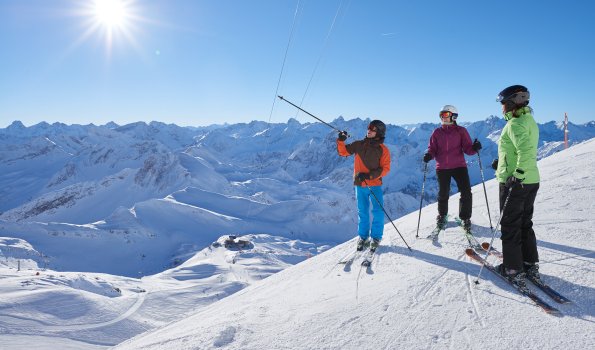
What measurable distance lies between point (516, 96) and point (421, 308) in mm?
2905

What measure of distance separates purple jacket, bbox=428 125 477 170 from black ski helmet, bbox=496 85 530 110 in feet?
7.54

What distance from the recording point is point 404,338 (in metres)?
3.82

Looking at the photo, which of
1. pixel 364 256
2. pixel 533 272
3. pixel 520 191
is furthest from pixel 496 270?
pixel 364 256

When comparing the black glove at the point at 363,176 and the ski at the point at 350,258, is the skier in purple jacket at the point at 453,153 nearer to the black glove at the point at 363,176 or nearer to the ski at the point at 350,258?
the black glove at the point at 363,176

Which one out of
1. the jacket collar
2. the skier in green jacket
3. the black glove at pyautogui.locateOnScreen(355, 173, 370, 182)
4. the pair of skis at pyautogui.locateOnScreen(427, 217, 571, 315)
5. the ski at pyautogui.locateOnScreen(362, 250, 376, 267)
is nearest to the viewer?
the pair of skis at pyautogui.locateOnScreen(427, 217, 571, 315)

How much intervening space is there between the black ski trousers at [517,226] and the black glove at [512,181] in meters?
0.04

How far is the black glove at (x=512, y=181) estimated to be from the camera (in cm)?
458

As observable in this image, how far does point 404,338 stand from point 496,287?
1.65 metres

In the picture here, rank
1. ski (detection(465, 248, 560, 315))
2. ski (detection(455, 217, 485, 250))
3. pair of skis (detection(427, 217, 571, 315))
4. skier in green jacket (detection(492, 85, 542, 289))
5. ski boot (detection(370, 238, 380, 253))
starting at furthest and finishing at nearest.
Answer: ski boot (detection(370, 238, 380, 253)) < ski (detection(455, 217, 485, 250)) < skier in green jacket (detection(492, 85, 542, 289)) < pair of skis (detection(427, 217, 571, 315)) < ski (detection(465, 248, 560, 315))

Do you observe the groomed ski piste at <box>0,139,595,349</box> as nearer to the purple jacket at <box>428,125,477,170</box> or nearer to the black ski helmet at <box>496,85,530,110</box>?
the purple jacket at <box>428,125,477,170</box>

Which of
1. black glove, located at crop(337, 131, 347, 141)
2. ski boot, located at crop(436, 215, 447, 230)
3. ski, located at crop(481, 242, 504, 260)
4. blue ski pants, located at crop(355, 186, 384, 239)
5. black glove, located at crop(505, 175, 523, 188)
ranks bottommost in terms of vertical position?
ski, located at crop(481, 242, 504, 260)

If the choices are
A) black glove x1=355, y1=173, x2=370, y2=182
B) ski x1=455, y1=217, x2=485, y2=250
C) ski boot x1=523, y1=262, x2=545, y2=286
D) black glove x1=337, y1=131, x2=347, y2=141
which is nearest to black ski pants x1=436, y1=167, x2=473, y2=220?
ski x1=455, y1=217, x2=485, y2=250

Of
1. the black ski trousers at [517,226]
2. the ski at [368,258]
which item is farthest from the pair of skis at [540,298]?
the ski at [368,258]

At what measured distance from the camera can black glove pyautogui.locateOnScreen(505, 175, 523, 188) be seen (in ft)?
15.0
